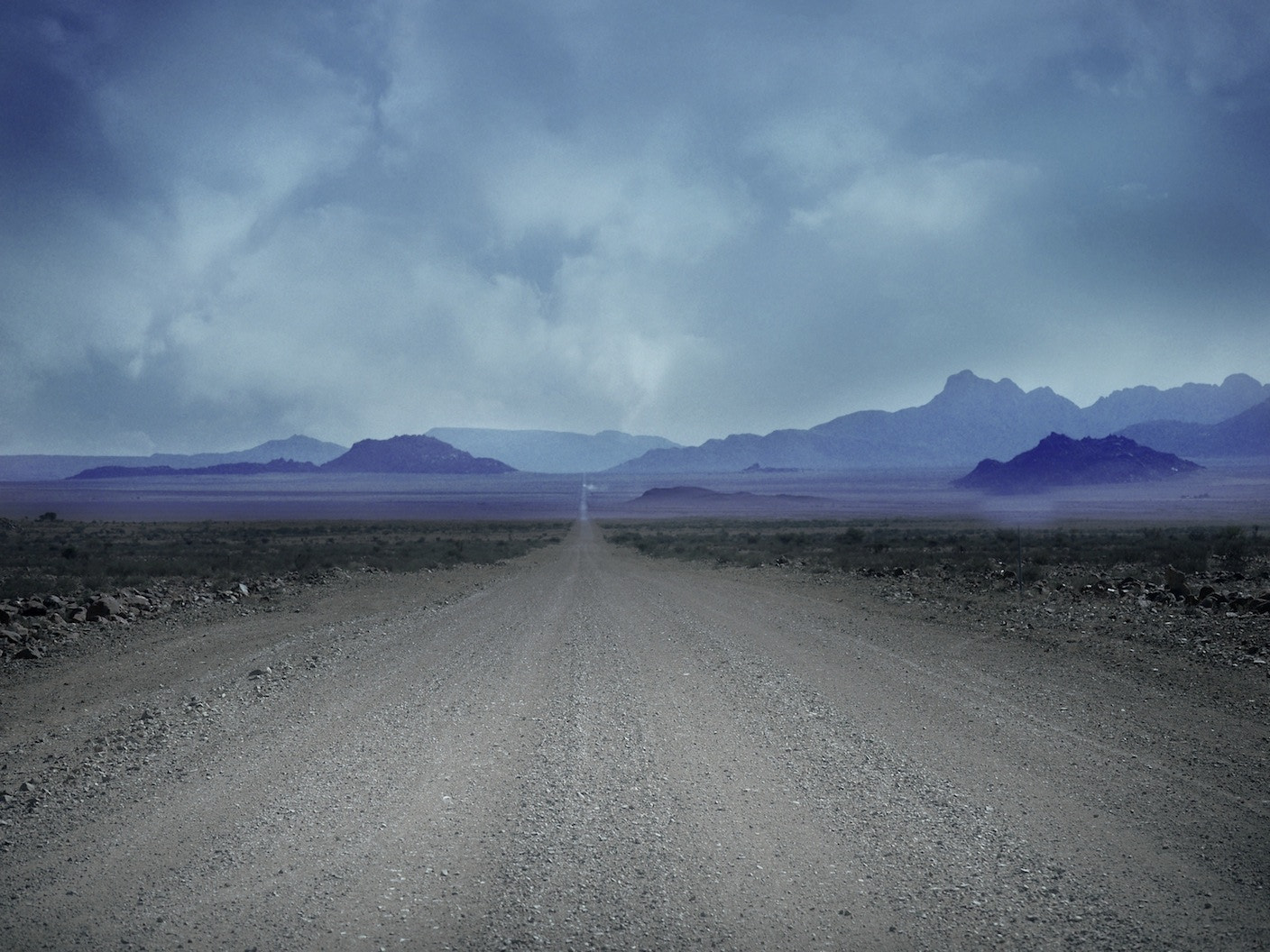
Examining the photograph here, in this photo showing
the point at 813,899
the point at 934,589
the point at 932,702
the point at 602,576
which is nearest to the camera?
the point at 813,899

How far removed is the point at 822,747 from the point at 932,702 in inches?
100

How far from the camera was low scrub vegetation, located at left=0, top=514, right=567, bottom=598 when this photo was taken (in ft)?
79.9

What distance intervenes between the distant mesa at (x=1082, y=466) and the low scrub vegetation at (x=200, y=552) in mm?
132243

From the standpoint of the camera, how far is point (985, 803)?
6391 millimetres

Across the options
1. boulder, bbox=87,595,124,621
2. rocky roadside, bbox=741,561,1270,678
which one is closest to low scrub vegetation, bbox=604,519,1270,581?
rocky roadside, bbox=741,561,1270,678

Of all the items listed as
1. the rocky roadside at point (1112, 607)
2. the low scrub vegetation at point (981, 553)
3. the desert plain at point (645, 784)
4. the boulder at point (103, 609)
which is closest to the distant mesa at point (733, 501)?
the low scrub vegetation at point (981, 553)

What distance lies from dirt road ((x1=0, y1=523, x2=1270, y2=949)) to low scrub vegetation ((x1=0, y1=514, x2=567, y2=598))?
13.3m

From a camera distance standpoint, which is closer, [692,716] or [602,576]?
[692,716]

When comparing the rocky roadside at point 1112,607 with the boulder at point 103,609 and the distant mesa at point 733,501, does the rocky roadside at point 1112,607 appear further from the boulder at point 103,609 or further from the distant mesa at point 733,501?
the distant mesa at point 733,501

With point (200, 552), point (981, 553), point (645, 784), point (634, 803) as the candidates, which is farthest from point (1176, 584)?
point (200, 552)

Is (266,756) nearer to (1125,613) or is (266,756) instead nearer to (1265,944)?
(1265,944)

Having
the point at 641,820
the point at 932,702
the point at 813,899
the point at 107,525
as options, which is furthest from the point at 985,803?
the point at 107,525

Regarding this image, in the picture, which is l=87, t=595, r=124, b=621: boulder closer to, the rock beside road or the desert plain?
the rock beside road

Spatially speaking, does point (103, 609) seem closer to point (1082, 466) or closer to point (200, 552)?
point (200, 552)
